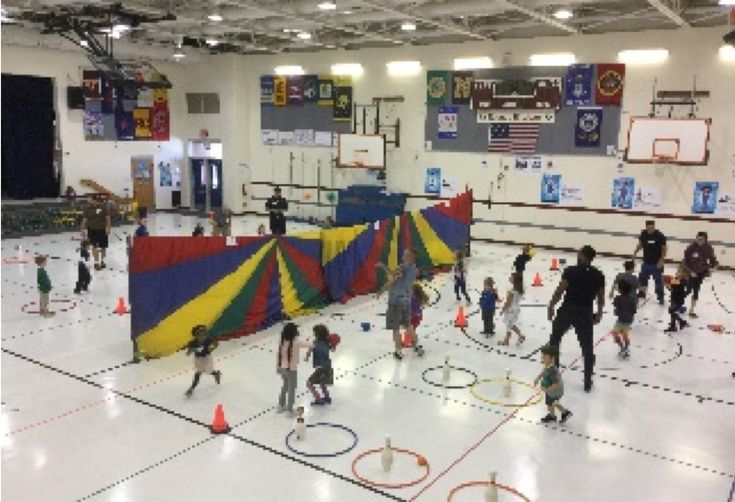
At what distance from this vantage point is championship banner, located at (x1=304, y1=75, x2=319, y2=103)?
2497 centimetres

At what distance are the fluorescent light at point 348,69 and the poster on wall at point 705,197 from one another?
482 inches

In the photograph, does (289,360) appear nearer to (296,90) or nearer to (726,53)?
(726,53)

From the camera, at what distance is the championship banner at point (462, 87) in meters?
21.5

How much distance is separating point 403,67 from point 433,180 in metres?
4.20

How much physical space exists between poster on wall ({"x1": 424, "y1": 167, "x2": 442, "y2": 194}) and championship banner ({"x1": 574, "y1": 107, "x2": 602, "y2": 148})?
487cm

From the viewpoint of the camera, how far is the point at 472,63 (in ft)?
70.3

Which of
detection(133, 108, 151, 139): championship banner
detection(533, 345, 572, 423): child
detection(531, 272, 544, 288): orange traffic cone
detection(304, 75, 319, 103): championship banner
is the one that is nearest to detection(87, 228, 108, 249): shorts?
detection(531, 272, 544, 288): orange traffic cone

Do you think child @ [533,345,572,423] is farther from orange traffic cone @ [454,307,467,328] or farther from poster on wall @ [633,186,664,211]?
poster on wall @ [633,186,664,211]

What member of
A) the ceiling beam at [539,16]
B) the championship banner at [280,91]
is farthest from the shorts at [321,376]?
the championship banner at [280,91]

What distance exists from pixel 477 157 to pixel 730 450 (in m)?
15.5

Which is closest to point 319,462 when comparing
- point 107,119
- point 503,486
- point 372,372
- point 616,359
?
point 503,486

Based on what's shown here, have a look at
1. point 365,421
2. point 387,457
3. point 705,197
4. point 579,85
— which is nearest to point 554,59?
point 579,85

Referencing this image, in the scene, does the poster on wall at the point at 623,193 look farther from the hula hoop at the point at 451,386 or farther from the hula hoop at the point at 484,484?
the hula hoop at the point at 484,484

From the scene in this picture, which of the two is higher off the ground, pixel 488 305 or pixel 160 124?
pixel 160 124
